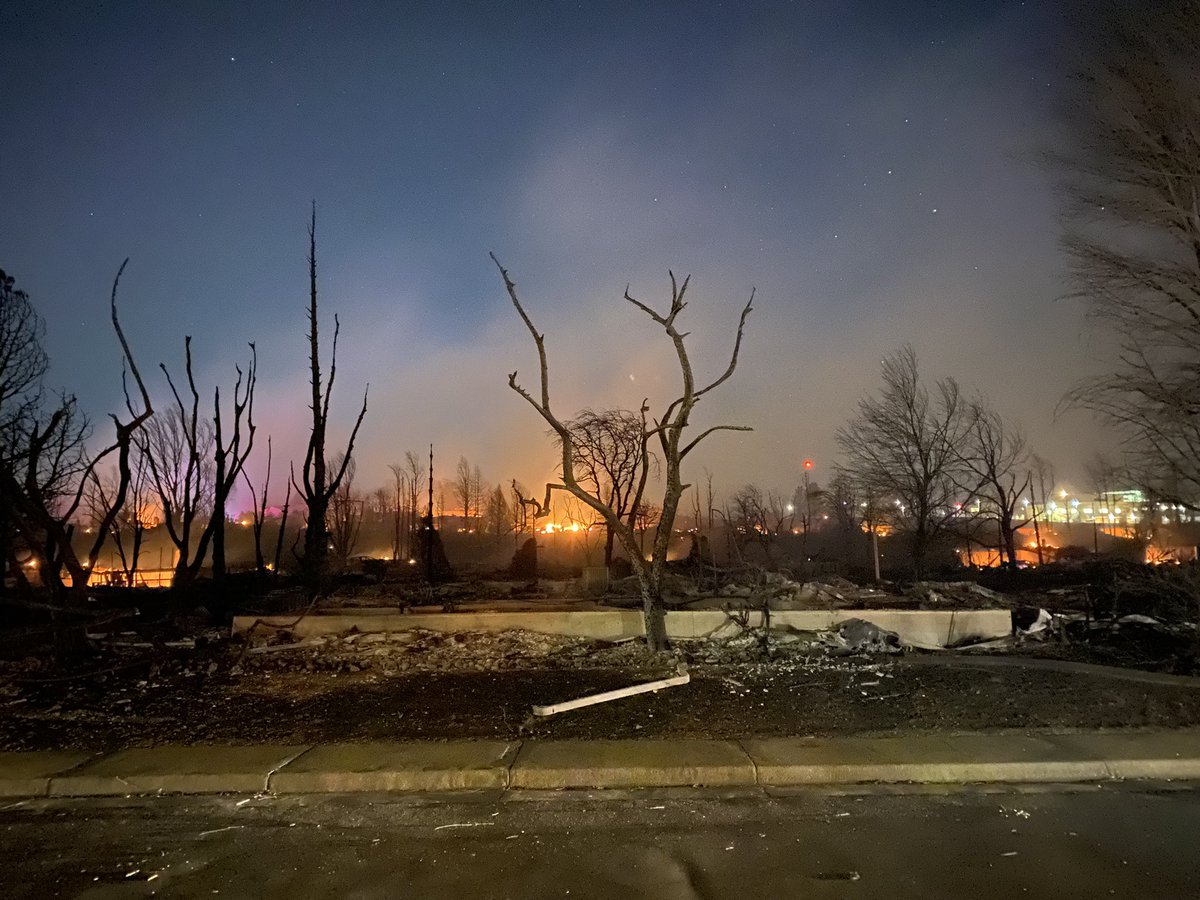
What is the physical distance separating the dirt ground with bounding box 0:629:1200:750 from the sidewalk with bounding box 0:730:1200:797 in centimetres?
51

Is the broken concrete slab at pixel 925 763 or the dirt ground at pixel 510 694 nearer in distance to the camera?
the broken concrete slab at pixel 925 763

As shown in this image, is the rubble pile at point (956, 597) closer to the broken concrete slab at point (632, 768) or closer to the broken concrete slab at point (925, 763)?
the broken concrete slab at point (925, 763)

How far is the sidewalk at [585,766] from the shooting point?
616 cm

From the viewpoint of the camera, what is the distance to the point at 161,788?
242 inches

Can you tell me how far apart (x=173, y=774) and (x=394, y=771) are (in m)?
1.73

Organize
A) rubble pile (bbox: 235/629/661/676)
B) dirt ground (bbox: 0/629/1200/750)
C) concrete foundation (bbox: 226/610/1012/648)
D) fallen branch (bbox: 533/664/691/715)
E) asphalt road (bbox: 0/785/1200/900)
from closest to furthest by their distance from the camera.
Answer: asphalt road (bbox: 0/785/1200/900)
dirt ground (bbox: 0/629/1200/750)
fallen branch (bbox: 533/664/691/715)
rubble pile (bbox: 235/629/661/676)
concrete foundation (bbox: 226/610/1012/648)

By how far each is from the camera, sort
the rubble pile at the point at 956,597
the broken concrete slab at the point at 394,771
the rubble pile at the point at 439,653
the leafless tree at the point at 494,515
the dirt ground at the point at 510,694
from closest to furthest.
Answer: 1. the broken concrete slab at the point at 394,771
2. the dirt ground at the point at 510,694
3. the rubble pile at the point at 439,653
4. the rubble pile at the point at 956,597
5. the leafless tree at the point at 494,515

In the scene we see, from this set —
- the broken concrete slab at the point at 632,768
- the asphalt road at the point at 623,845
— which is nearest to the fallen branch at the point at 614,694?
the broken concrete slab at the point at 632,768

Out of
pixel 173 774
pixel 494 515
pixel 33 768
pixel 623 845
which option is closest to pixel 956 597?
pixel 623 845

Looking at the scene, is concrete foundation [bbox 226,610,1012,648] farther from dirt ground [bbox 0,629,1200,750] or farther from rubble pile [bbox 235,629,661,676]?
dirt ground [bbox 0,629,1200,750]

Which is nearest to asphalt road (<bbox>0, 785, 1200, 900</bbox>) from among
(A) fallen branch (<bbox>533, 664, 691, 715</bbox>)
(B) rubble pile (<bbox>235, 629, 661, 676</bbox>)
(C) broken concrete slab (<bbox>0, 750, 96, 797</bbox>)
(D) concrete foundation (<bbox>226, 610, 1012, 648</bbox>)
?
(C) broken concrete slab (<bbox>0, 750, 96, 797</bbox>)

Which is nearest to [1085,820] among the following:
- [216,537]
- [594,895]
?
[594,895]

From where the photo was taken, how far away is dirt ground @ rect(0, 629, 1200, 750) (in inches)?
294

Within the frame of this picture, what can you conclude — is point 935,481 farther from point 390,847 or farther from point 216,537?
point 390,847
